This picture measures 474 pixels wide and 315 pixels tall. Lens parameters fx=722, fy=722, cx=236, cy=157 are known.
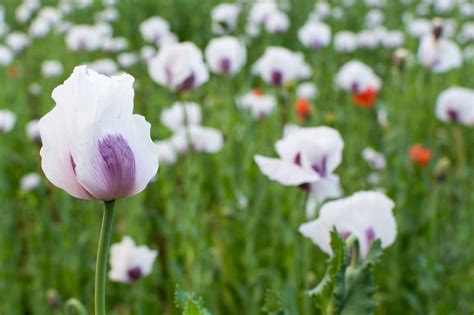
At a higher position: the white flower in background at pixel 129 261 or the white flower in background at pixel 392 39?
the white flower in background at pixel 392 39

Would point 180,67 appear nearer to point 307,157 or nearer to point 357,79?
point 307,157

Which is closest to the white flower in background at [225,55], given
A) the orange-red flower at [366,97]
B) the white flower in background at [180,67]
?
A: the white flower in background at [180,67]

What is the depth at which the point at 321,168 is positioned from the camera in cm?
91

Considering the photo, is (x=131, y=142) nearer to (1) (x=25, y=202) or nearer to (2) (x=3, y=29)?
(1) (x=25, y=202)

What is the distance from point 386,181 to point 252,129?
15.5 inches

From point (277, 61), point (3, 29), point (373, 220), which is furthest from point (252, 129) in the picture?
point (3, 29)

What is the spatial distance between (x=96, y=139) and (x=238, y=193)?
1398 mm

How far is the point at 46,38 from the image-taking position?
4582 millimetres

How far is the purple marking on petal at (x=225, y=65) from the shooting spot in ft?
6.24

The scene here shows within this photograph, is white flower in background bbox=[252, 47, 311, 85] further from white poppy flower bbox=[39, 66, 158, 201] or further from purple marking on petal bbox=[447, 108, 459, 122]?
white poppy flower bbox=[39, 66, 158, 201]

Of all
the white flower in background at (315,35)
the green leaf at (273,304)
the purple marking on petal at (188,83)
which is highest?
the white flower in background at (315,35)

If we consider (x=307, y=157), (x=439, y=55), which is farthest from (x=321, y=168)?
(x=439, y=55)

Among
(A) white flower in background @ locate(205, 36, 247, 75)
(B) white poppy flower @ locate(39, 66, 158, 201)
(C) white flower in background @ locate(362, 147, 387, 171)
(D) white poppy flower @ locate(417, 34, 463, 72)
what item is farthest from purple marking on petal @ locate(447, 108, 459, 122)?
(B) white poppy flower @ locate(39, 66, 158, 201)

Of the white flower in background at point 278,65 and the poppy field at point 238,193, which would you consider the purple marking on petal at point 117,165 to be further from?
the white flower in background at point 278,65
